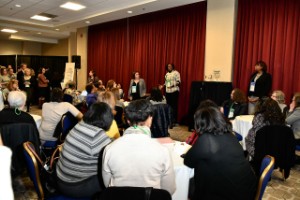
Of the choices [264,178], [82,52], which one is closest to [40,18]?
[82,52]

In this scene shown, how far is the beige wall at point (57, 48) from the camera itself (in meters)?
14.7

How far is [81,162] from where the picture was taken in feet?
6.46

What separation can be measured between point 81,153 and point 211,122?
0.98 meters

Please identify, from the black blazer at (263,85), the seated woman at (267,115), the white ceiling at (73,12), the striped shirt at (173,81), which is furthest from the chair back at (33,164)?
the white ceiling at (73,12)

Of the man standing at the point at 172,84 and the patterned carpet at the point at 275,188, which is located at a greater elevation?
the man standing at the point at 172,84

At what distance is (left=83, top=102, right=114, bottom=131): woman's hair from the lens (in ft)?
6.93

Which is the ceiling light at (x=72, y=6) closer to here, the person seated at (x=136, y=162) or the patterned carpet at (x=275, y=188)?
the patterned carpet at (x=275, y=188)

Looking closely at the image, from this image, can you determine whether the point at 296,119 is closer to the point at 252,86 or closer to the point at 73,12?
the point at 252,86

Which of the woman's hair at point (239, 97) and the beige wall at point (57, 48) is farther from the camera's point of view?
the beige wall at point (57, 48)

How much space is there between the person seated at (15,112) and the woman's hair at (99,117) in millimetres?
1334

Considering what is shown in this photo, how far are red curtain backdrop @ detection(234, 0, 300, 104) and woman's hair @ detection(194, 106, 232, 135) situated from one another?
4.15 meters

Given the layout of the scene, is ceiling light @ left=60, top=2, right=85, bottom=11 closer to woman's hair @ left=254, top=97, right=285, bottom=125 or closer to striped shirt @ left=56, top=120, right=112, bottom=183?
woman's hair @ left=254, top=97, right=285, bottom=125

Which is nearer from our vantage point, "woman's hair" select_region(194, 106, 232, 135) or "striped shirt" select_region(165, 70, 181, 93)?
"woman's hair" select_region(194, 106, 232, 135)

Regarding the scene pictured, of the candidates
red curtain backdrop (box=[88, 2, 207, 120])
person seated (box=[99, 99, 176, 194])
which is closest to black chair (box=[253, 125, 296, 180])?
person seated (box=[99, 99, 176, 194])
